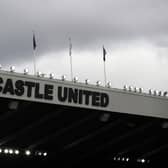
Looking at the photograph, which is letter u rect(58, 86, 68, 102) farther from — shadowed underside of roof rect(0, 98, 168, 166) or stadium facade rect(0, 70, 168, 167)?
shadowed underside of roof rect(0, 98, 168, 166)

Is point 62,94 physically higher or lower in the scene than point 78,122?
higher

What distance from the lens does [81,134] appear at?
47438 mm

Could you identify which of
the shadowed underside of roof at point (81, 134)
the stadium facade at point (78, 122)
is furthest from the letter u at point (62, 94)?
the shadowed underside of roof at point (81, 134)

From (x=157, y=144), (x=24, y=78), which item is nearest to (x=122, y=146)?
(x=157, y=144)

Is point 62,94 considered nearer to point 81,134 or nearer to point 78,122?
point 78,122

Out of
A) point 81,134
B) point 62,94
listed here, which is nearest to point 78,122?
point 81,134

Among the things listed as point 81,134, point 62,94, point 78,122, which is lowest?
point 81,134

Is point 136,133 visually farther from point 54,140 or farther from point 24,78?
point 24,78

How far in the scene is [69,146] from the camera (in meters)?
50.1

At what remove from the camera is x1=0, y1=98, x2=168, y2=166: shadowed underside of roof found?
135 ft

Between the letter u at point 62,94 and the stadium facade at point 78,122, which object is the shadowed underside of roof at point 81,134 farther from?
the letter u at point 62,94

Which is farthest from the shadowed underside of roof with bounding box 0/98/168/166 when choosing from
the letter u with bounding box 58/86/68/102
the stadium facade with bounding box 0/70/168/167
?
the letter u with bounding box 58/86/68/102

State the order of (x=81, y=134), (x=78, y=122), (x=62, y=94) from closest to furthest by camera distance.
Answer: (x=62, y=94) < (x=78, y=122) < (x=81, y=134)

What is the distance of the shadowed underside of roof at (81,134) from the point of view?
41.0 metres
